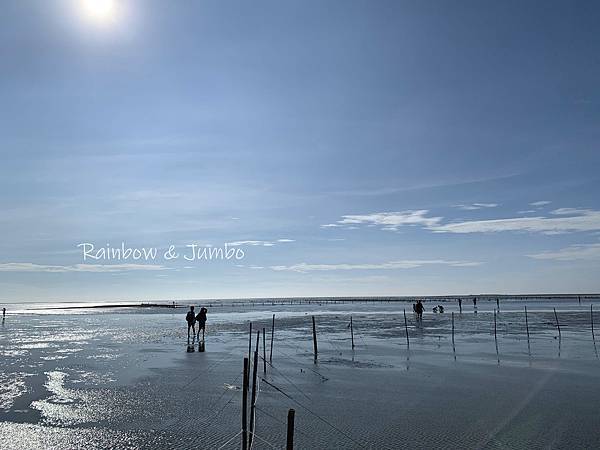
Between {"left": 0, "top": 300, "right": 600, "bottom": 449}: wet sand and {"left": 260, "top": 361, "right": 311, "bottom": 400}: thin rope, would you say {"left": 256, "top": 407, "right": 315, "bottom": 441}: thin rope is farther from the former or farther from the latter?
{"left": 260, "top": 361, "right": 311, "bottom": 400}: thin rope

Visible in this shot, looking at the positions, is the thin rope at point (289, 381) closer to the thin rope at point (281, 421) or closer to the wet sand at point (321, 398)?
the wet sand at point (321, 398)

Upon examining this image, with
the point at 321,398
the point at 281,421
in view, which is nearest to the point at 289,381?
the point at 321,398

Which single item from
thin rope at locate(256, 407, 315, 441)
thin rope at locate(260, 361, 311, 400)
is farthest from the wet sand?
thin rope at locate(260, 361, 311, 400)

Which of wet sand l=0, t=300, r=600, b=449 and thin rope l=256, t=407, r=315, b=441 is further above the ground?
wet sand l=0, t=300, r=600, b=449

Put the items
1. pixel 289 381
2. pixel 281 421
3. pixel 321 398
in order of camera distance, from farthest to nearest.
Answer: pixel 289 381
pixel 321 398
pixel 281 421

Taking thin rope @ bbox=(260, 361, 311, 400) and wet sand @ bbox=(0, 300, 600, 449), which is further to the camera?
thin rope @ bbox=(260, 361, 311, 400)

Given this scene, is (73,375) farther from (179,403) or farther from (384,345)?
(384,345)

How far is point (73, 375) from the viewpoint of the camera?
1764 cm

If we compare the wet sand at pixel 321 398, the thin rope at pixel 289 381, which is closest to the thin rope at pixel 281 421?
the wet sand at pixel 321 398

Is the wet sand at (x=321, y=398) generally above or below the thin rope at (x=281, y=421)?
above

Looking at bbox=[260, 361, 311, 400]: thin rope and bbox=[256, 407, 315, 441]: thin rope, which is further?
bbox=[260, 361, 311, 400]: thin rope

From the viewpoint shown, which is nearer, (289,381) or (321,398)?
(321,398)

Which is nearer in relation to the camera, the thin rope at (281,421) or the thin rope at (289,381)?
the thin rope at (281,421)

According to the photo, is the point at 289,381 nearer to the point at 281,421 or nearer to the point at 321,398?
the point at 321,398
